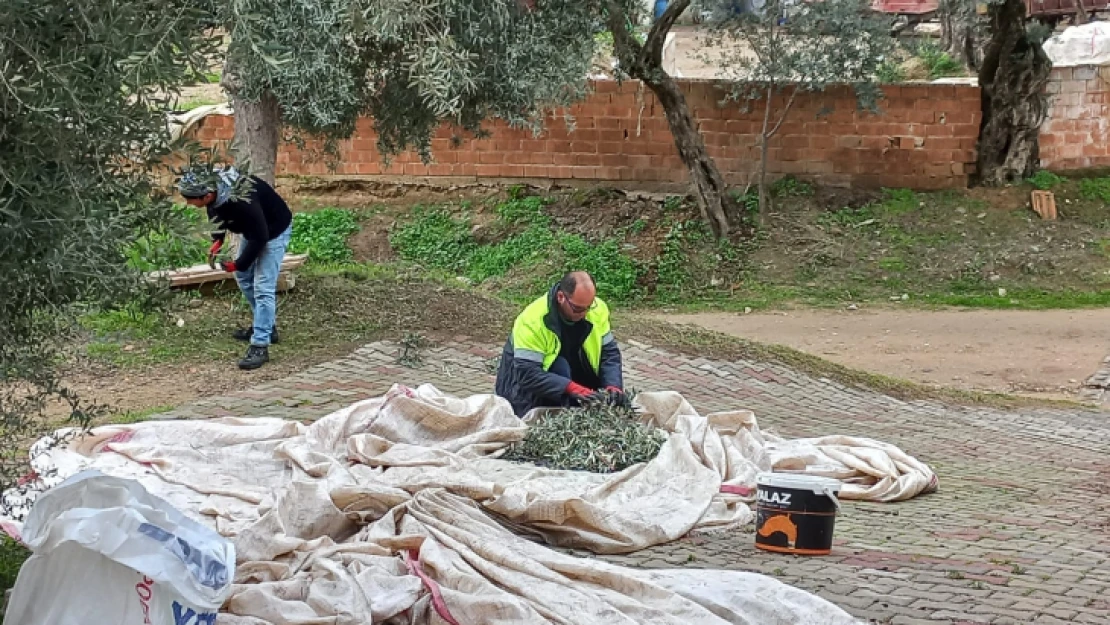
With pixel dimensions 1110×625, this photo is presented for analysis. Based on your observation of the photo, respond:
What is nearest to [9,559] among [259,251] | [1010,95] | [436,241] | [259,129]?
[259,251]

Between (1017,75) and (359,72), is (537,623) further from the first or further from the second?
(1017,75)

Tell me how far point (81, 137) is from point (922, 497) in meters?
5.10

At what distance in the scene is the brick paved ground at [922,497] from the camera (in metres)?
5.48

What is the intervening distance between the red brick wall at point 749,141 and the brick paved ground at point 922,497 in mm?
6427

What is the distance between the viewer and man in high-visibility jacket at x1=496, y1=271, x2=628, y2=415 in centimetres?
759

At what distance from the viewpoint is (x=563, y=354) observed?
7.85 meters

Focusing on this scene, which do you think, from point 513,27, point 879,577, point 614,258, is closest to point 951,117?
point 614,258

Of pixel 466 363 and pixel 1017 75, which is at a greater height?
pixel 1017 75

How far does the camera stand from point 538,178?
17438 millimetres

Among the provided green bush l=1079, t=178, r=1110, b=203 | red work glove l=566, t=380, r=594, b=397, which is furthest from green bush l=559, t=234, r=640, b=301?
red work glove l=566, t=380, r=594, b=397

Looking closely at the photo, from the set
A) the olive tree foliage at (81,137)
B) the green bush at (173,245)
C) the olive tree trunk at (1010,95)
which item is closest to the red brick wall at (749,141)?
the olive tree trunk at (1010,95)

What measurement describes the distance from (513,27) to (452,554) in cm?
560

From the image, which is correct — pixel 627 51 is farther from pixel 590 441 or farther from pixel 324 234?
pixel 590 441

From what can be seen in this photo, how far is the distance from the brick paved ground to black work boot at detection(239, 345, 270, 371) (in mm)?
583
